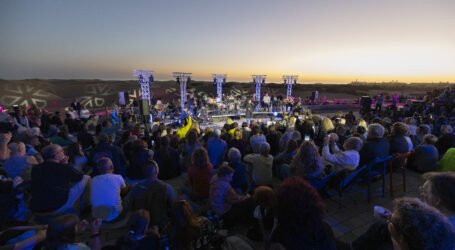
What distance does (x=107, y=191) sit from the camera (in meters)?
2.48

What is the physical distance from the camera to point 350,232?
8.63 ft

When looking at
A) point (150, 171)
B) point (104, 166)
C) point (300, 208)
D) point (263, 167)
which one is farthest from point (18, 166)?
point (300, 208)

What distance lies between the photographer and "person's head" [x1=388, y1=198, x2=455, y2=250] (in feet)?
3.17

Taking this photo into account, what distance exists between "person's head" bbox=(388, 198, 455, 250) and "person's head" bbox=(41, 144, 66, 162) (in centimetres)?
298

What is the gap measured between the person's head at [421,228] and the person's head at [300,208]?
43 cm

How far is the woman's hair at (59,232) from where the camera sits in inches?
53.4

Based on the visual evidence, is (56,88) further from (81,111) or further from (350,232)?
(350,232)

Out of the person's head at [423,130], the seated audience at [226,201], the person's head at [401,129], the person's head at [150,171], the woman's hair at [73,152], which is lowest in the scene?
the seated audience at [226,201]

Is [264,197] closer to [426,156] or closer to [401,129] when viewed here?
[401,129]

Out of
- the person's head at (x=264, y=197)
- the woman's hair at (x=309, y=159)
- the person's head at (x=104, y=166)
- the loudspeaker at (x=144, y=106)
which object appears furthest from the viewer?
the loudspeaker at (x=144, y=106)

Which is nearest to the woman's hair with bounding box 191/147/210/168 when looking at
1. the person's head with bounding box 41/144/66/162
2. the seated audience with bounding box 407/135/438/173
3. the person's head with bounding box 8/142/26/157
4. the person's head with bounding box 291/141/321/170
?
the person's head with bounding box 291/141/321/170

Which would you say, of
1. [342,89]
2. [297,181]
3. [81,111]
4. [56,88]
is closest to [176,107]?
[81,111]

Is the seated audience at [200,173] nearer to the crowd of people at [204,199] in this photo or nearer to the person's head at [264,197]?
the crowd of people at [204,199]

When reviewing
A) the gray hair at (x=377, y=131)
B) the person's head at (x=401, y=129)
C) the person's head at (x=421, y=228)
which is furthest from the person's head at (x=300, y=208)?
the person's head at (x=401, y=129)
